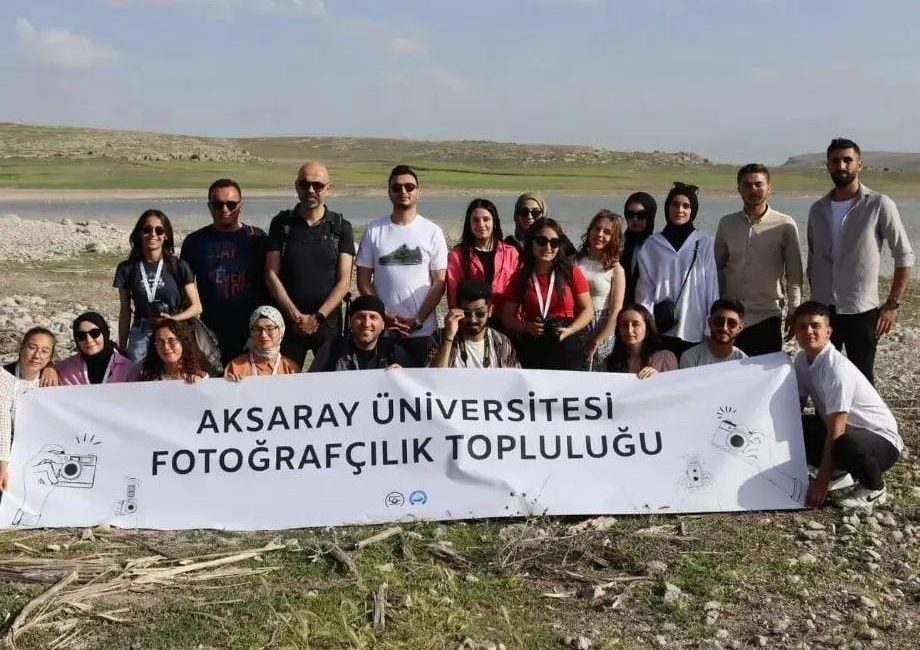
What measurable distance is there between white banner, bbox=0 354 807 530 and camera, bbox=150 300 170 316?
67 cm

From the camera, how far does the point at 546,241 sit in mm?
7020

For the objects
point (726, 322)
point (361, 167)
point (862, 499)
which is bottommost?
point (862, 499)

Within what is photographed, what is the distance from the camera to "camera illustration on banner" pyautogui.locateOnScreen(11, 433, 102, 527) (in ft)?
21.6

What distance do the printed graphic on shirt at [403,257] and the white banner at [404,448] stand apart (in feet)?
3.19

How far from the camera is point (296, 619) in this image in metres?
4.94

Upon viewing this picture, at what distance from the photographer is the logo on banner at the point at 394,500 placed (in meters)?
6.50

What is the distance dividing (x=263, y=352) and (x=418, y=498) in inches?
58.7

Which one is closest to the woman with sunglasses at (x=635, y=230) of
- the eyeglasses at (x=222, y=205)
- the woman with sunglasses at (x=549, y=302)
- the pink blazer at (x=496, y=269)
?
the woman with sunglasses at (x=549, y=302)

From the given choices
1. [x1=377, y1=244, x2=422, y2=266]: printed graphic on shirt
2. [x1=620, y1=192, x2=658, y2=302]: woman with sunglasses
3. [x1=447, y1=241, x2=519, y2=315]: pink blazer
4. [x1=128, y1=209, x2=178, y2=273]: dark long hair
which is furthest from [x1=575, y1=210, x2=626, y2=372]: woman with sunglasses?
[x1=128, y1=209, x2=178, y2=273]: dark long hair

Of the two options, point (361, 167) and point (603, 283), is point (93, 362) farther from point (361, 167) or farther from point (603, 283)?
point (361, 167)

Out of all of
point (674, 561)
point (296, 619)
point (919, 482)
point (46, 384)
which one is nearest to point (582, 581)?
point (674, 561)

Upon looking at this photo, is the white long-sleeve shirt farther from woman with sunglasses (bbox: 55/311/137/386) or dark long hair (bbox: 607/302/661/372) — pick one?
woman with sunglasses (bbox: 55/311/137/386)

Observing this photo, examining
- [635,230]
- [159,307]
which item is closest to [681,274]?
[635,230]

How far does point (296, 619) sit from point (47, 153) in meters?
106
